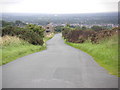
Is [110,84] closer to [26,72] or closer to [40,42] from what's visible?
[26,72]

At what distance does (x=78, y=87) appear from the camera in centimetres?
1025

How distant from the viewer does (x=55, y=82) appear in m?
11.2

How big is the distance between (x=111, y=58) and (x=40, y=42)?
25.1m

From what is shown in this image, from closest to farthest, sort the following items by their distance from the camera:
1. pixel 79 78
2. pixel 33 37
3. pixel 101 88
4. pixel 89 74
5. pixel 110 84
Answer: pixel 101 88 < pixel 110 84 < pixel 79 78 < pixel 89 74 < pixel 33 37

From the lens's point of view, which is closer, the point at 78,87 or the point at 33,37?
the point at 78,87

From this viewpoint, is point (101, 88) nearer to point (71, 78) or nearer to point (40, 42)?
point (71, 78)

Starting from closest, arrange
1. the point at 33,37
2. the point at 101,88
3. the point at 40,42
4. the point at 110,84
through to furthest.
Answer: the point at 101,88
the point at 110,84
the point at 33,37
the point at 40,42

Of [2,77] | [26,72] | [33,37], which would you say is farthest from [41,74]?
[33,37]

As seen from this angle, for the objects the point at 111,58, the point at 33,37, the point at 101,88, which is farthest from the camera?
the point at 33,37

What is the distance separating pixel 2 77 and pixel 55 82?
2.73 meters

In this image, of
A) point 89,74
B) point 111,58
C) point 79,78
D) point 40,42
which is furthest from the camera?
point 40,42

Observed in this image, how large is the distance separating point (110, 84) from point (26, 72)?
4714 millimetres

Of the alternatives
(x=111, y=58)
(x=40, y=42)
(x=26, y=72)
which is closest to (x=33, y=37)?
(x=40, y=42)

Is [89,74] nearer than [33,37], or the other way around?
[89,74]
